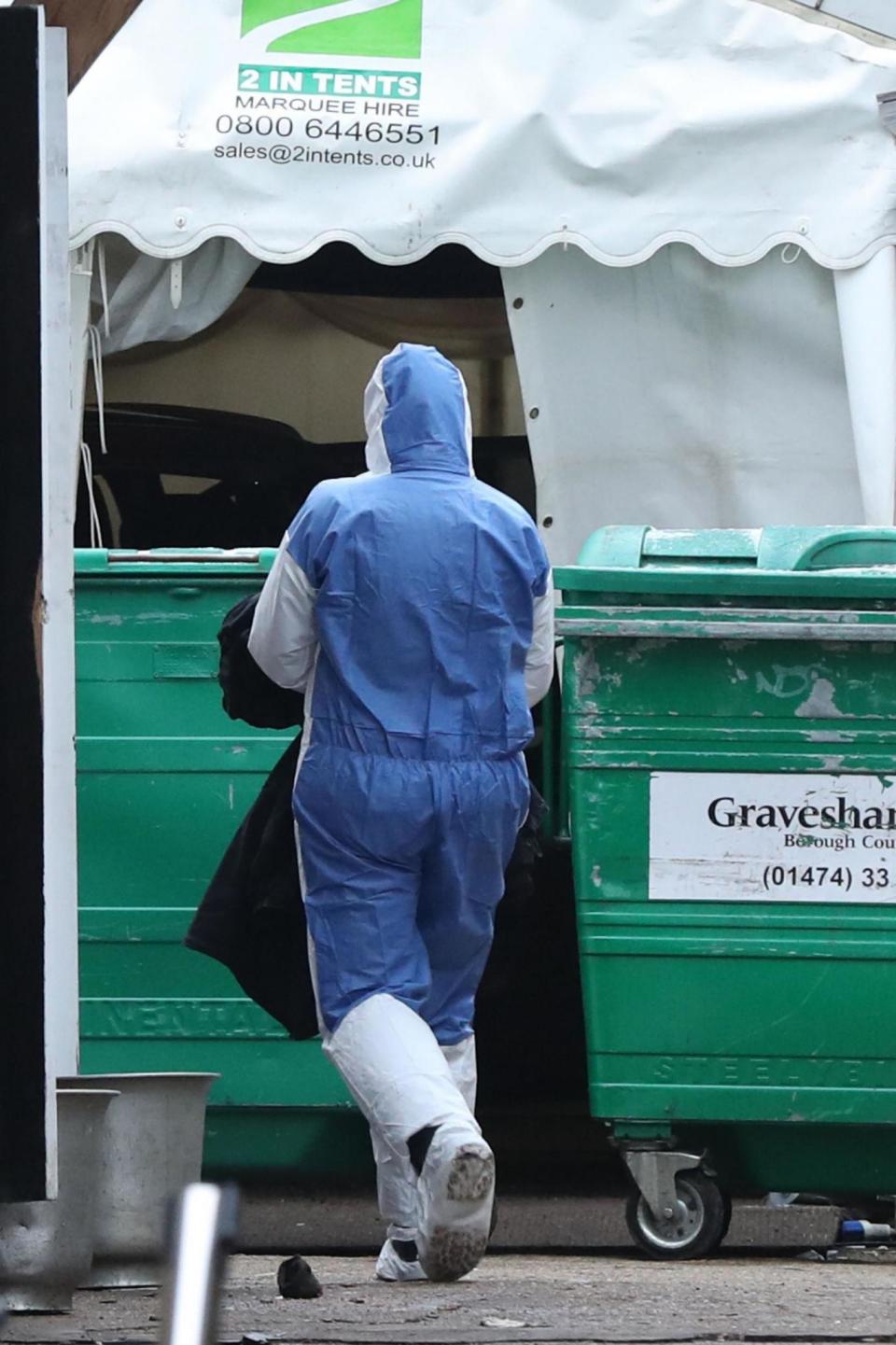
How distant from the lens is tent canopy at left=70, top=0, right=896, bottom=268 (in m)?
5.48

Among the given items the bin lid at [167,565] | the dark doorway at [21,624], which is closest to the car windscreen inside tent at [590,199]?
the bin lid at [167,565]

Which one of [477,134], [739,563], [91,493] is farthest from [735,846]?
[91,493]

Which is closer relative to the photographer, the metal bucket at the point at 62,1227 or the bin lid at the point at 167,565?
the metal bucket at the point at 62,1227

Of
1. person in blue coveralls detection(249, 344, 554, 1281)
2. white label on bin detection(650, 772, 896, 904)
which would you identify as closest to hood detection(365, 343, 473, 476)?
person in blue coveralls detection(249, 344, 554, 1281)

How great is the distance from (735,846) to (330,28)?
2.38 metres

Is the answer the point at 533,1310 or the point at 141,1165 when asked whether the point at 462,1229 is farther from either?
the point at 141,1165

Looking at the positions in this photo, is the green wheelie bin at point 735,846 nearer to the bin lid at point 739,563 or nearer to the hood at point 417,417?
the bin lid at point 739,563

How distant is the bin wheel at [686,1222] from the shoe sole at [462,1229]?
1074 mm

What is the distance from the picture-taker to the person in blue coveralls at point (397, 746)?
3.57m

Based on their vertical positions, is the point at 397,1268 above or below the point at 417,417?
below

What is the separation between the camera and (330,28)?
5.56 m

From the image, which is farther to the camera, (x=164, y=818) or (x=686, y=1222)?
(x=164, y=818)

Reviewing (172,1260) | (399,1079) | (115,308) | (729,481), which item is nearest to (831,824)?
(399,1079)

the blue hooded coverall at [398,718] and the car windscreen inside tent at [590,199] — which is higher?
the car windscreen inside tent at [590,199]
